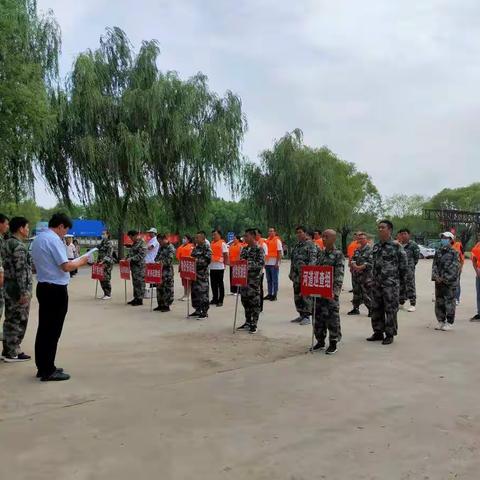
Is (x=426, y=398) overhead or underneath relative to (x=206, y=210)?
underneath

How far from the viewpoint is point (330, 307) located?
7109mm

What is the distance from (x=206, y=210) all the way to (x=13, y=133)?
42.8ft

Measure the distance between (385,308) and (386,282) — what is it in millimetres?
354

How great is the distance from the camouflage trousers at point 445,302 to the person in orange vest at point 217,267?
4587 mm

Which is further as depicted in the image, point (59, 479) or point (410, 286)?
point (410, 286)

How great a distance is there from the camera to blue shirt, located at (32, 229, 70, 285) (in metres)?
5.61

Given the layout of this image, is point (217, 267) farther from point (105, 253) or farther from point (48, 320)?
point (48, 320)

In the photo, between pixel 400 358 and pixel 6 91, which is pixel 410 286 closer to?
pixel 400 358

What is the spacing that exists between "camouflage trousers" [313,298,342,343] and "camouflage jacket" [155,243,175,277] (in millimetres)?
4276

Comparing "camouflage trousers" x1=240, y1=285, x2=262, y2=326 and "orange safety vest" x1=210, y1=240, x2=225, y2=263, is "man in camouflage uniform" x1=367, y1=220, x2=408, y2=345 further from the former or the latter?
"orange safety vest" x1=210, y1=240, x2=225, y2=263

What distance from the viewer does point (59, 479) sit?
11.3 ft

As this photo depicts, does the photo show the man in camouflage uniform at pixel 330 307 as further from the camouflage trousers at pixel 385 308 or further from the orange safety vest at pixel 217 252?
the orange safety vest at pixel 217 252

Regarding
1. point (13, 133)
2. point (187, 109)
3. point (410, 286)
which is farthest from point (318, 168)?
point (410, 286)

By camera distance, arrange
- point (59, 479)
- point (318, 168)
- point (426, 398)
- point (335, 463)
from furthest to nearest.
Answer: point (318, 168)
point (426, 398)
point (335, 463)
point (59, 479)
